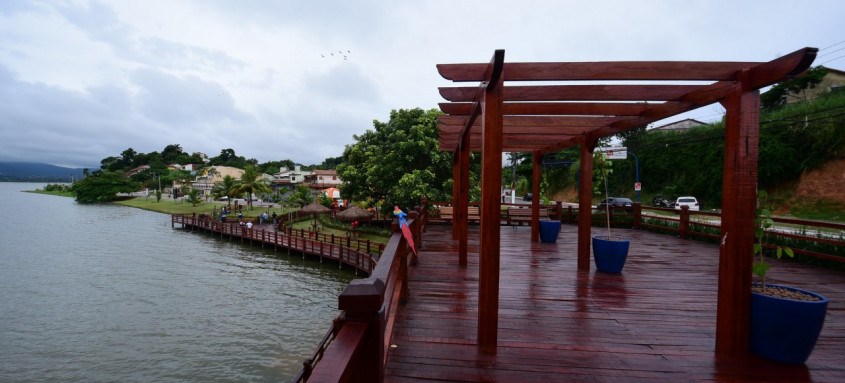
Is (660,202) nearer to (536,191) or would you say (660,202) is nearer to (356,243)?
(356,243)

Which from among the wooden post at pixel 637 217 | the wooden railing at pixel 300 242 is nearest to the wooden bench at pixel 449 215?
the wooden railing at pixel 300 242

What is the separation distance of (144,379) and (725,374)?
12651mm

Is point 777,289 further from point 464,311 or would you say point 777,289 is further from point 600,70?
point 464,311

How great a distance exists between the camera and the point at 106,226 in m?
38.8

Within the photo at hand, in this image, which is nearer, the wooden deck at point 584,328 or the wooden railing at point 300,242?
the wooden deck at point 584,328

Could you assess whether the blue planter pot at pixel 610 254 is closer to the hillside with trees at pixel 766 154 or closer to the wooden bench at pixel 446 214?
the wooden bench at pixel 446 214

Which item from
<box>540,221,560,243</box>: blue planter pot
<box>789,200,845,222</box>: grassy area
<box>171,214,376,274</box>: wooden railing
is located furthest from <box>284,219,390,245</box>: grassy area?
<box>789,200,845,222</box>: grassy area

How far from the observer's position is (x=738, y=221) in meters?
3.17

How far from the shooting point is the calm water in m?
11.0

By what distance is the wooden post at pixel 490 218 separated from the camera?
331 centimetres

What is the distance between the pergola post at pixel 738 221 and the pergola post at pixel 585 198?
8.96ft

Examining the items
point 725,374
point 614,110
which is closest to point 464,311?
point 725,374

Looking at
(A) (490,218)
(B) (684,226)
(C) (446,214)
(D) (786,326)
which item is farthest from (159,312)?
(B) (684,226)

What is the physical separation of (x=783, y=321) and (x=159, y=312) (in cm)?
1811
